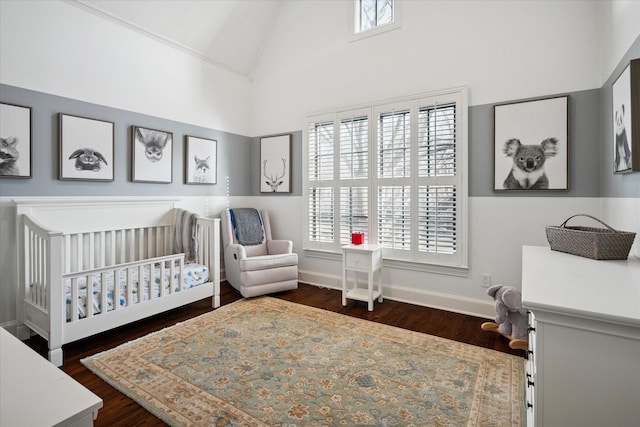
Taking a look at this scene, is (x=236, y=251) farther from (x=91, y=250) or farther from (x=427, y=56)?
(x=427, y=56)

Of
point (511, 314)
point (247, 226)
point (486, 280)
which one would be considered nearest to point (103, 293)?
point (247, 226)

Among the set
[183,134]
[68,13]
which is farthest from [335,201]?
[68,13]

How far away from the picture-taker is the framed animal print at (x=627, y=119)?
156cm

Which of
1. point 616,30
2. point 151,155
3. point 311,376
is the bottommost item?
point 311,376

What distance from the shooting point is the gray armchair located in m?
3.38

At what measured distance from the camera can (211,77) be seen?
4.05 m

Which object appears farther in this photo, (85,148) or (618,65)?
(85,148)

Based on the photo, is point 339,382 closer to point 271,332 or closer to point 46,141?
point 271,332

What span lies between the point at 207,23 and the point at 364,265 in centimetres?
336

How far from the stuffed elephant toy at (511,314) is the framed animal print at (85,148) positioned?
12.0 feet

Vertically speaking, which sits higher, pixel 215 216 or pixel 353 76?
pixel 353 76

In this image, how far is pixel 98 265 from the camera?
296 centimetres

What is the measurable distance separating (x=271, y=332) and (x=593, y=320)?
219 centimetres

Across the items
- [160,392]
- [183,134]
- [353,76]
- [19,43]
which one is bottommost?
[160,392]
